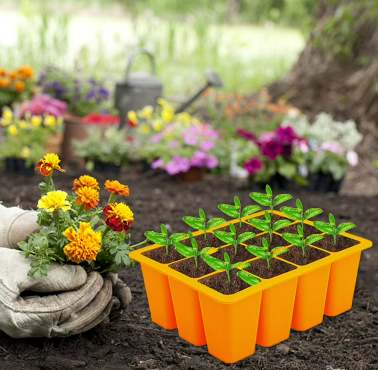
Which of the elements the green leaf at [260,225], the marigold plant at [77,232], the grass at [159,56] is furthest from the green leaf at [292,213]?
the grass at [159,56]

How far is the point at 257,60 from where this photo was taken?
964cm

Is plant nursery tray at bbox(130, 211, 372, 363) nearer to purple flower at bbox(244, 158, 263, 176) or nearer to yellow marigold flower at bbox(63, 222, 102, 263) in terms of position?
yellow marigold flower at bbox(63, 222, 102, 263)

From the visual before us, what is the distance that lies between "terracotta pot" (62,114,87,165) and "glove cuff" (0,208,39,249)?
273cm

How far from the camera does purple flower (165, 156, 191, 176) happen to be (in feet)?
14.2

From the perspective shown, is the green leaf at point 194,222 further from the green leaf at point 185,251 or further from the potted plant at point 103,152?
the potted plant at point 103,152

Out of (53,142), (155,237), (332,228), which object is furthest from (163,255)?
(53,142)

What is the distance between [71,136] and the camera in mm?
4988

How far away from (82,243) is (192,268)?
0.44 m

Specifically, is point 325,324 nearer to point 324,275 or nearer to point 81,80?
point 324,275

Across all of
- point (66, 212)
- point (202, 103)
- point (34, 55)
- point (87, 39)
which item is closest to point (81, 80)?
point (202, 103)

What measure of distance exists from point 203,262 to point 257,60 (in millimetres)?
7934

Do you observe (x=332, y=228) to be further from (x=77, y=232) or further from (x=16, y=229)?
(x=16, y=229)

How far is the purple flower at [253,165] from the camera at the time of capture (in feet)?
13.7

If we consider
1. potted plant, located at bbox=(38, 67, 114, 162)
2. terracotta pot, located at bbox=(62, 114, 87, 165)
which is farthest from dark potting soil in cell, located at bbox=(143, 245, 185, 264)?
potted plant, located at bbox=(38, 67, 114, 162)
